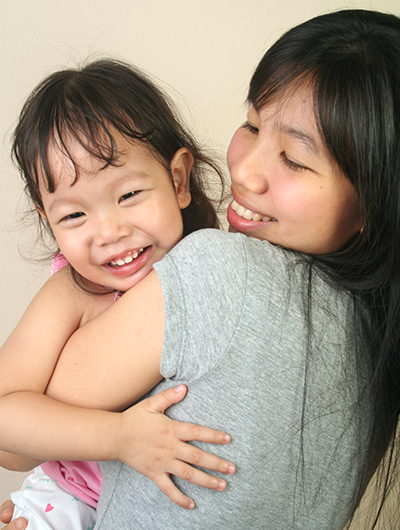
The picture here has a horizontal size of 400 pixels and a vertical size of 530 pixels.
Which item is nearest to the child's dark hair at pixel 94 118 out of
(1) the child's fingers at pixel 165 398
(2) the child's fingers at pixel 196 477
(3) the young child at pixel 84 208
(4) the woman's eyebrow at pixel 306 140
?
(3) the young child at pixel 84 208

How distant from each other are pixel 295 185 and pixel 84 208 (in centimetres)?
43

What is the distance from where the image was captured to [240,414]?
744mm

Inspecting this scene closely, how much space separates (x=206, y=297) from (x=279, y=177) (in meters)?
0.31

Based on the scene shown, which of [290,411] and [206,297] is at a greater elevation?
[206,297]

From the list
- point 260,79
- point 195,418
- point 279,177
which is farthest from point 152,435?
point 260,79

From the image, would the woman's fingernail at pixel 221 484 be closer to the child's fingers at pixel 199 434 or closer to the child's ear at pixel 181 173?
the child's fingers at pixel 199 434

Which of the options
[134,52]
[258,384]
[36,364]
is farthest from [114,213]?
[134,52]

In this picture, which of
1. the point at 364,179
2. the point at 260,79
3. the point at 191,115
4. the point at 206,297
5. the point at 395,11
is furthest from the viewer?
the point at 395,11

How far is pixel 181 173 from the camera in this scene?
120 centimetres

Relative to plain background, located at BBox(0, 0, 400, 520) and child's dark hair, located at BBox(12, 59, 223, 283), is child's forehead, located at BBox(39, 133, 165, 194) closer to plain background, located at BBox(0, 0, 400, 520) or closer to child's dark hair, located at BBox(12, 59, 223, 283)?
child's dark hair, located at BBox(12, 59, 223, 283)

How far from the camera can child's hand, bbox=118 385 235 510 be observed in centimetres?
76

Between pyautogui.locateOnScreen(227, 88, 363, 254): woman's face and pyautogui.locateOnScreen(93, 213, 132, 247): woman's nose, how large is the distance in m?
0.25

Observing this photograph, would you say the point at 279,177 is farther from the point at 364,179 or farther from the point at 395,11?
the point at 395,11

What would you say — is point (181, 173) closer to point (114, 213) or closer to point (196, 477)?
point (114, 213)
